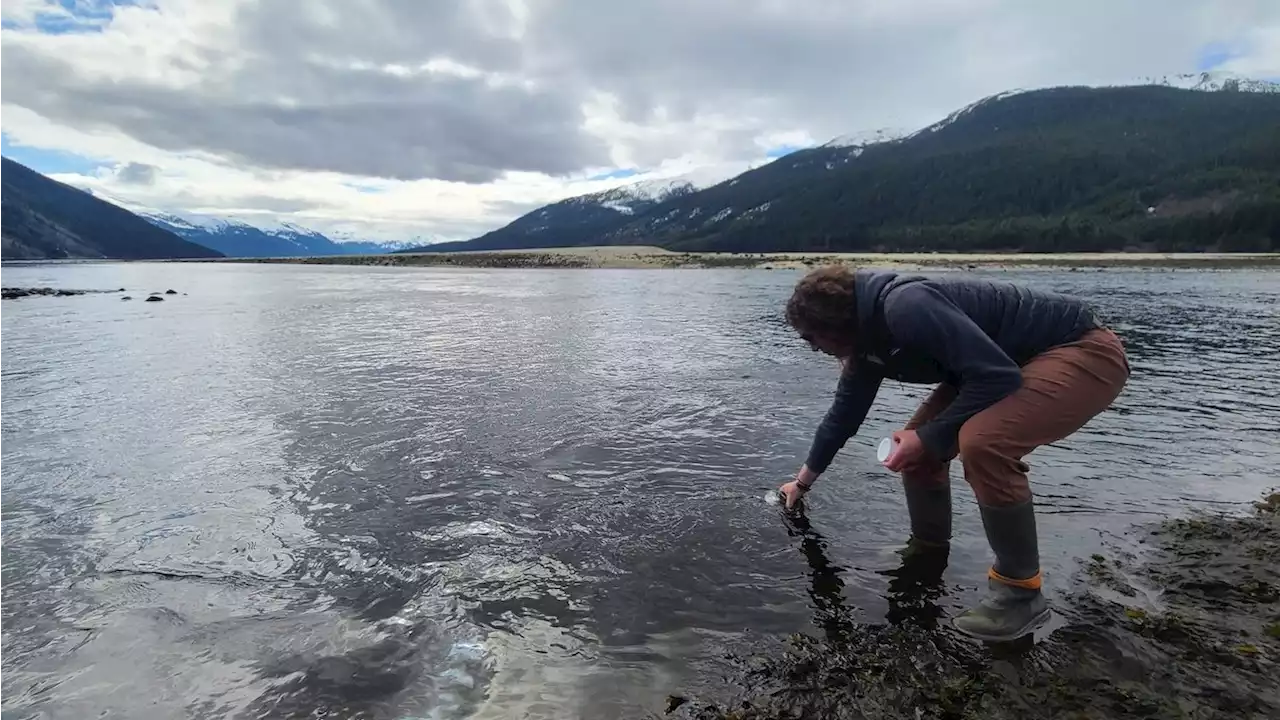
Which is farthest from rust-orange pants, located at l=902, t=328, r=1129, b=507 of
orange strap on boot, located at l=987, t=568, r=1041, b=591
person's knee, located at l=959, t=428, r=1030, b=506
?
orange strap on boot, located at l=987, t=568, r=1041, b=591

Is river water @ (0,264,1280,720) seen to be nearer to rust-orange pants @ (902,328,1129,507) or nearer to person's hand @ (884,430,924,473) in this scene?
person's hand @ (884,430,924,473)

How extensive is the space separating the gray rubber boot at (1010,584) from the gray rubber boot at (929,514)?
1.12 m

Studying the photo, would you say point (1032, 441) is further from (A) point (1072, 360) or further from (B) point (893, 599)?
(B) point (893, 599)

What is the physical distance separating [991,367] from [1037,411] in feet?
1.41

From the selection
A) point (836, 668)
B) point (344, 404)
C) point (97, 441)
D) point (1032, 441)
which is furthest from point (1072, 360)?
point (97, 441)

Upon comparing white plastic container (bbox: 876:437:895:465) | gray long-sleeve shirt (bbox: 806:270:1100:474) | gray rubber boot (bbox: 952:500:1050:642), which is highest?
gray long-sleeve shirt (bbox: 806:270:1100:474)

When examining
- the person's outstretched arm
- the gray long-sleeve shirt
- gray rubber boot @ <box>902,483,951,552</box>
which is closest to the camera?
the gray long-sleeve shirt

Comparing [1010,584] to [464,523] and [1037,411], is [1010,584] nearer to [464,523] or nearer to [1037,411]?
[1037,411]

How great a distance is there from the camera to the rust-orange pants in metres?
4.48

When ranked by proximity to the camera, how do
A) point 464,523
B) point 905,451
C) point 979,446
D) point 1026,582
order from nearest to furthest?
point 979,446
point 1026,582
point 905,451
point 464,523

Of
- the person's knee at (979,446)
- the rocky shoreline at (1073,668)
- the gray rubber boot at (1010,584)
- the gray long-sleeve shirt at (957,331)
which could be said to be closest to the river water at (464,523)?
the rocky shoreline at (1073,668)

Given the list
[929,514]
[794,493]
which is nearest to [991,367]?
[929,514]

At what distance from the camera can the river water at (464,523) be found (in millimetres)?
4512

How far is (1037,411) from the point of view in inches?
175
